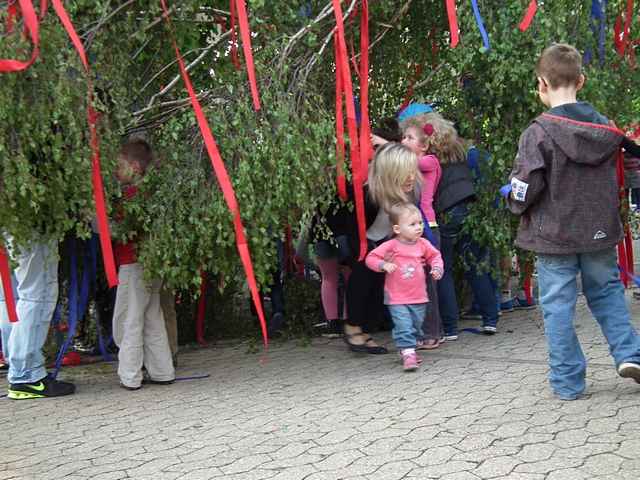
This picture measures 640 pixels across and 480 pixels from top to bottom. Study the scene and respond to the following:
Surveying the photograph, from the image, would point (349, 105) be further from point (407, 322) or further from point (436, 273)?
point (407, 322)

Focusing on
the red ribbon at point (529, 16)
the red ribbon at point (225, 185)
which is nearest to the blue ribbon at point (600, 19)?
the red ribbon at point (529, 16)

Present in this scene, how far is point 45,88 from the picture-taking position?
4.29 metres

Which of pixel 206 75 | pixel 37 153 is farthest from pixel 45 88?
pixel 206 75

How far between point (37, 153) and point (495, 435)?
8.20 ft

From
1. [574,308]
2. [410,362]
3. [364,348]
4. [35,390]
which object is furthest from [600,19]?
[35,390]

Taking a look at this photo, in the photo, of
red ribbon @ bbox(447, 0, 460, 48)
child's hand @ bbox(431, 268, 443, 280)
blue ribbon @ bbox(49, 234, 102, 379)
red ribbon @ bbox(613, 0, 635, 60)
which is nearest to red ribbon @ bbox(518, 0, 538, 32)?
red ribbon @ bbox(447, 0, 460, 48)

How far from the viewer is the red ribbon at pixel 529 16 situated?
192 inches

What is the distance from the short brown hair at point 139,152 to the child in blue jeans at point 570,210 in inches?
78.9

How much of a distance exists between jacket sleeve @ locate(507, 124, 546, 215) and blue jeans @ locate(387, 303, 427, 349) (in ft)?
4.30

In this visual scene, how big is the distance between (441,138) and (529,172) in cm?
169

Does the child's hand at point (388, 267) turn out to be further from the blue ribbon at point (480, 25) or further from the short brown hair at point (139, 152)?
the short brown hair at point (139, 152)

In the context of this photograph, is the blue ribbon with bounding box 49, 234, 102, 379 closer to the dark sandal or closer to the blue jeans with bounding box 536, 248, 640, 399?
the dark sandal

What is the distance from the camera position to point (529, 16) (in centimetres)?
493

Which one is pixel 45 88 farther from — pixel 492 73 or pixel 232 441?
pixel 492 73
